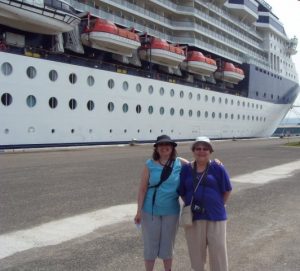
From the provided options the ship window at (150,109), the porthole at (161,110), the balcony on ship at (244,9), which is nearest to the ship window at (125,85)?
the ship window at (150,109)

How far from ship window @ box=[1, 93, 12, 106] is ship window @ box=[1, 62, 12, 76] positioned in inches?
37.3

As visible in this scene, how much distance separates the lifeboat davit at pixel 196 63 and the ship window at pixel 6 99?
1742 centimetres

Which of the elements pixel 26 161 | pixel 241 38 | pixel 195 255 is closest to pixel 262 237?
pixel 195 255

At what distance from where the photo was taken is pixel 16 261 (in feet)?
14.6

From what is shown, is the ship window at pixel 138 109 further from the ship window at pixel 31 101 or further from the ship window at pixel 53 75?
the ship window at pixel 31 101

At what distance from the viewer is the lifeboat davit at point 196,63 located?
32997mm

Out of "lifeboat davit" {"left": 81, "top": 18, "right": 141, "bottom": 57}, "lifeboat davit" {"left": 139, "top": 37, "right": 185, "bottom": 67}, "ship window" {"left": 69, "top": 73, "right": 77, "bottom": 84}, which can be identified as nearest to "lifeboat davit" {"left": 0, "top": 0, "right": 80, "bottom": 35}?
"lifeboat davit" {"left": 81, "top": 18, "right": 141, "bottom": 57}

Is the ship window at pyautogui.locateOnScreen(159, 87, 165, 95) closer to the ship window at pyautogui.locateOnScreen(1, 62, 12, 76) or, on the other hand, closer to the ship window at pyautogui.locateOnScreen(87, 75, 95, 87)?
the ship window at pyautogui.locateOnScreen(87, 75, 95, 87)

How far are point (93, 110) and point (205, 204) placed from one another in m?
19.7

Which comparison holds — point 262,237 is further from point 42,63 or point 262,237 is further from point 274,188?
point 42,63

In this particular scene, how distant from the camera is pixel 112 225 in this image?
620cm

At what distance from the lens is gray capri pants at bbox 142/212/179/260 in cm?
383

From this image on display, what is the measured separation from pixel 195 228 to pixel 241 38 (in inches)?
1665

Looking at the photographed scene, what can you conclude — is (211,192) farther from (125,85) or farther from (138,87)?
(138,87)
